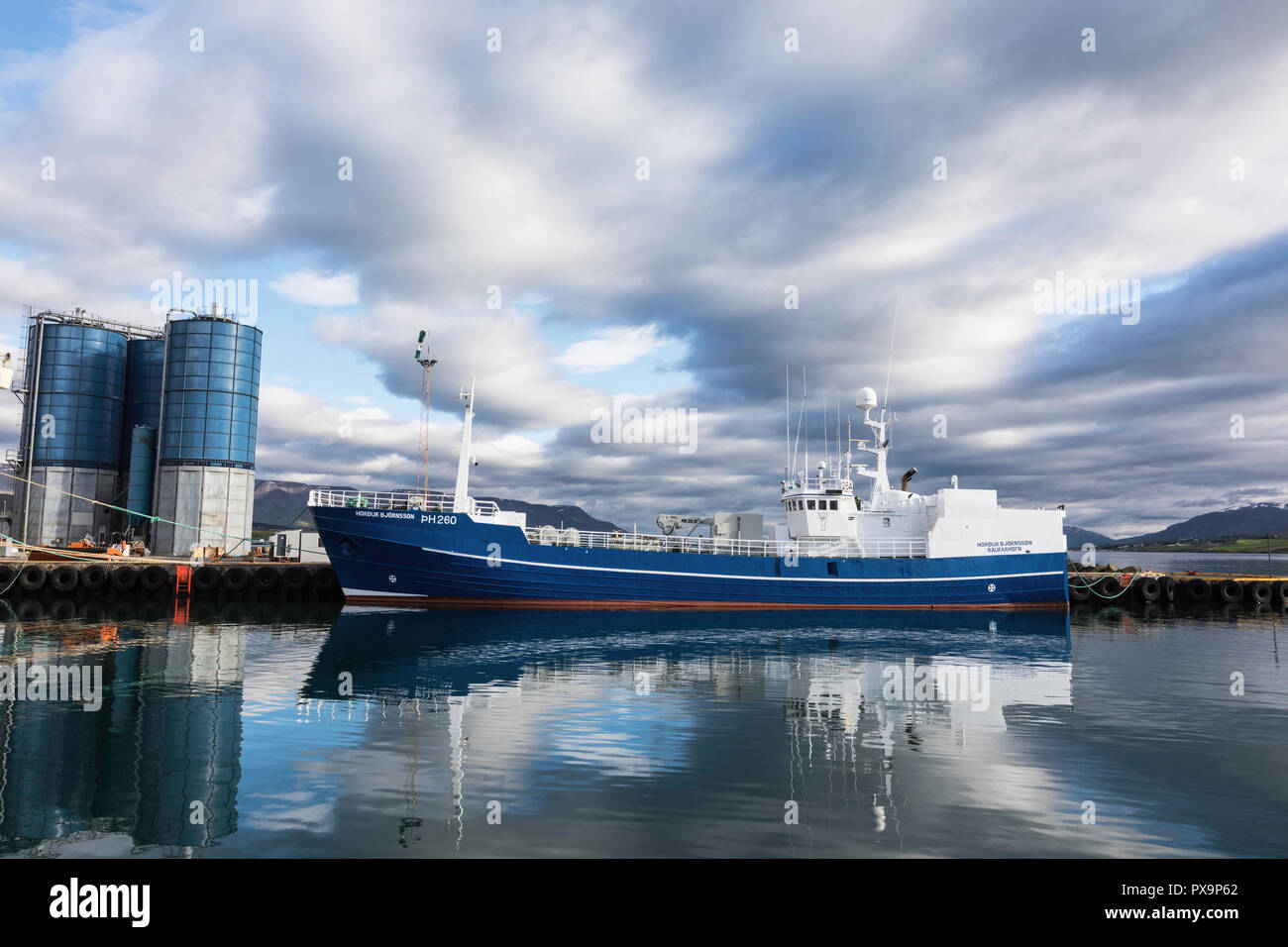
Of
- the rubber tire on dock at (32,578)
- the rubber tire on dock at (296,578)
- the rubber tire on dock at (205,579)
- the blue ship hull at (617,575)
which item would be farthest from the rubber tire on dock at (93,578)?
the blue ship hull at (617,575)

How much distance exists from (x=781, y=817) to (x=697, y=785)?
4.64 feet

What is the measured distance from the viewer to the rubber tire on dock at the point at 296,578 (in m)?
36.5

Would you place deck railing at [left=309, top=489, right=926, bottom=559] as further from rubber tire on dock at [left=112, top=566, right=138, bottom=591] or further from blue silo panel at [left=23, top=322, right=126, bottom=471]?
blue silo panel at [left=23, top=322, right=126, bottom=471]

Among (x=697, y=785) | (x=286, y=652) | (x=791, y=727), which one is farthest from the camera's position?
(x=286, y=652)

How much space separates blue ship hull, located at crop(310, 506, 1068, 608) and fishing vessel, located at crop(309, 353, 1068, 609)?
0.18 ft

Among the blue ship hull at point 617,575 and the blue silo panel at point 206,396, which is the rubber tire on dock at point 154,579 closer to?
the blue ship hull at point 617,575

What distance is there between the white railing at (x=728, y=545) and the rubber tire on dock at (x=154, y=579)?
759 inches

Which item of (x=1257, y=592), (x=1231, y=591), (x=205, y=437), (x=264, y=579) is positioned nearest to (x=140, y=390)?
(x=205, y=437)
